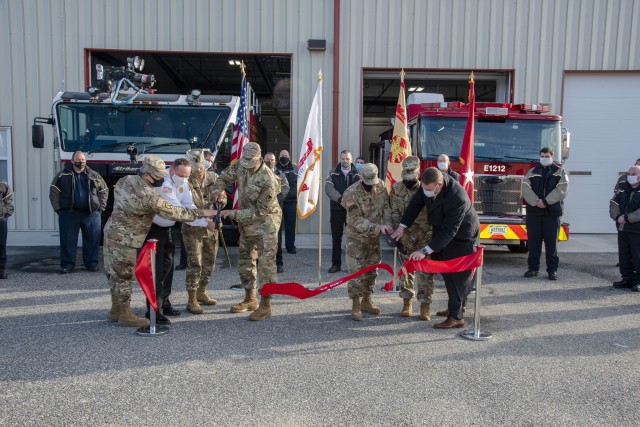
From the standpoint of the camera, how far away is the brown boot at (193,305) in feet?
20.6

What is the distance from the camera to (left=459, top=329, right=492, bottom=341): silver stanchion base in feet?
17.9

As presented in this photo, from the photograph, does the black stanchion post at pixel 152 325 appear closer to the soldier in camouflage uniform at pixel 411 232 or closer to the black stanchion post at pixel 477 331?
the soldier in camouflage uniform at pixel 411 232

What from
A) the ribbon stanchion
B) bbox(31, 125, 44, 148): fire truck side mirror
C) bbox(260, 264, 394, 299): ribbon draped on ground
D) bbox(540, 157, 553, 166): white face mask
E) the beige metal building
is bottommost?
bbox(260, 264, 394, 299): ribbon draped on ground

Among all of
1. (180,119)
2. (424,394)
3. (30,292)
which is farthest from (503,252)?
(30,292)

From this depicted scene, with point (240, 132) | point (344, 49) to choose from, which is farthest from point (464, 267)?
point (344, 49)

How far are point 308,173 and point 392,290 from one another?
6.60 feet

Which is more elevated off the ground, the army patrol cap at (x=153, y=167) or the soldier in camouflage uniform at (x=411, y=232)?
the army patrol cap at (x=153, y=167)

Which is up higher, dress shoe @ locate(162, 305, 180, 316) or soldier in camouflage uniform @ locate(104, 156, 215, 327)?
soldier in camouflage uniform @ locate(104, 156, 215, 327)

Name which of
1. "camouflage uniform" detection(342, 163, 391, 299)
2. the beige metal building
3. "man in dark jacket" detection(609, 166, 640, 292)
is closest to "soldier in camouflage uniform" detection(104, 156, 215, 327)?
"camouflage uniform" detection(342, 163, 391, 299)

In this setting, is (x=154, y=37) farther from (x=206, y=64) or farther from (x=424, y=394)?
(x=424, y=394)

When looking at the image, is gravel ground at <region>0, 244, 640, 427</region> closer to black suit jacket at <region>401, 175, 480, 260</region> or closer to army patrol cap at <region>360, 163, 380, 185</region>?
black suit jacket at <region>401, 175, 480, 260</region>

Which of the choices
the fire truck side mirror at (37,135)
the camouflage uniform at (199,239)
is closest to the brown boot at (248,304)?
the camouflage uniform at (199,239)

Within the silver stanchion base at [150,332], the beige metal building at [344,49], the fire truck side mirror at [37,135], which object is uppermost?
the beige metal building at [344,49]

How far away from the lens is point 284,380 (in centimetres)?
436
